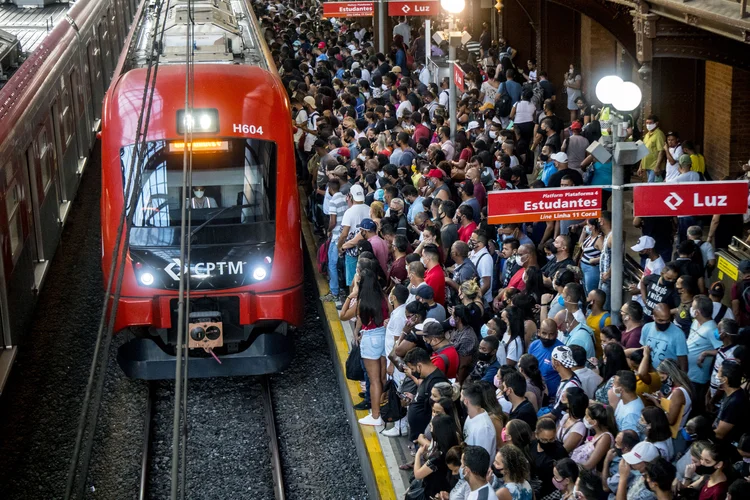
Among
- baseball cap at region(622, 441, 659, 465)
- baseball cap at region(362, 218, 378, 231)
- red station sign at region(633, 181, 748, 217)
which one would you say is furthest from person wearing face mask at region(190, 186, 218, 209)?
baseball cap at region(622, 441, 659, 465)

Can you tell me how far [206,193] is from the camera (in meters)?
10.9

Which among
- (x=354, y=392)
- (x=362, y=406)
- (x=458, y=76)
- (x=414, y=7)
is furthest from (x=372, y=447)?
(x=414, y=7)

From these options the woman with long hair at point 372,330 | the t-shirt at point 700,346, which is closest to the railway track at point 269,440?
the woman with long hair at point 372,330

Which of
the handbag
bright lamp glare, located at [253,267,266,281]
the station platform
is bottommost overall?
the station platform

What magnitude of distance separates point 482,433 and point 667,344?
6.04 feet

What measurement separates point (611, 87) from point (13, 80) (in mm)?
7774

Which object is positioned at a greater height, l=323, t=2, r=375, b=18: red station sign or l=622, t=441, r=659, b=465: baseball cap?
l=323, t=2, r=375, b=18: red station sign

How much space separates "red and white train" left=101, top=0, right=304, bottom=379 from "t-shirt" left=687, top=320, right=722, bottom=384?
414cm

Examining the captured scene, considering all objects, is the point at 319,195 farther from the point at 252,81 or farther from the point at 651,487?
the point at 651,487

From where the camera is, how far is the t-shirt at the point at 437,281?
10.4m

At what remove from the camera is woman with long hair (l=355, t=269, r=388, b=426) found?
10.2m

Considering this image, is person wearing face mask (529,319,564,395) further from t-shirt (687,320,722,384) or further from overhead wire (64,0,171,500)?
overhead wire (64,0,171,500)

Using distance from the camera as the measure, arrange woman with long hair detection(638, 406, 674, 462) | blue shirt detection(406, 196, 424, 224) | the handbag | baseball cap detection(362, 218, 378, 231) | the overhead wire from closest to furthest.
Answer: the overhead wire
woman with long hair detection(638, 406, 674, 462)
the handbag
baseball cap detection(362, 218, 378, 231)
blue shirt detection(406, 196, 424, 224)

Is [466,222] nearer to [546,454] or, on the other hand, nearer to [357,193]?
[357,193]
